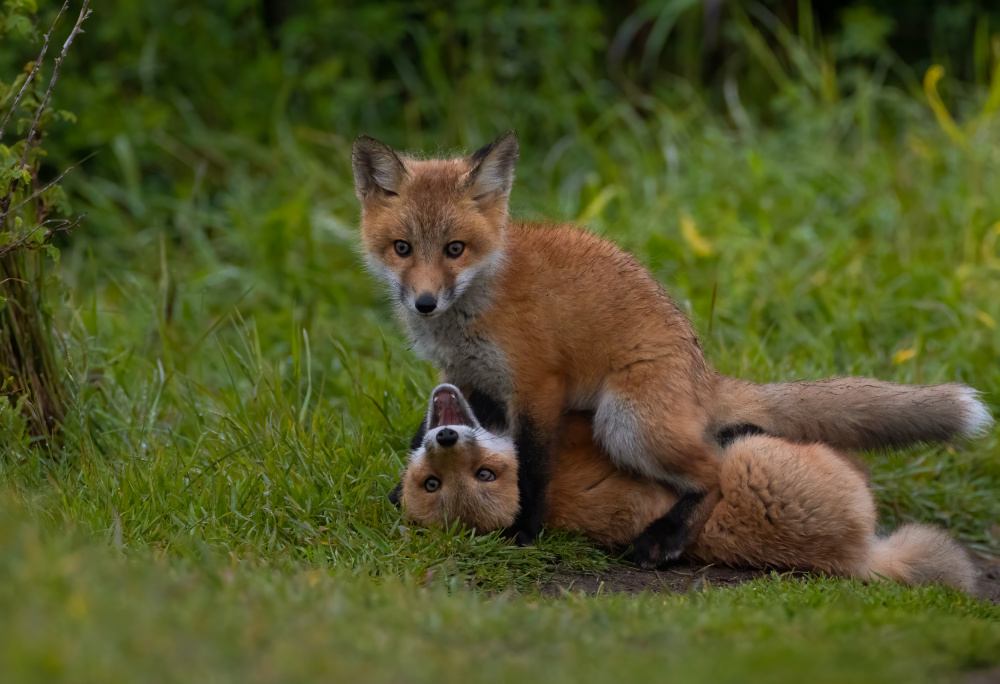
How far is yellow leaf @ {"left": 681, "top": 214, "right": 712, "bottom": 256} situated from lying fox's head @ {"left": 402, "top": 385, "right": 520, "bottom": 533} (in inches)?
144

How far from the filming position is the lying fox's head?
14.4 feet

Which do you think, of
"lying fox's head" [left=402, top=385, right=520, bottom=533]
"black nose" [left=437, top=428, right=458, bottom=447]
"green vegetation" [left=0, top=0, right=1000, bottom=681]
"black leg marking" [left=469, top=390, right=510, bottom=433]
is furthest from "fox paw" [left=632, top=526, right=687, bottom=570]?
"black nose" [left=437, top=428, right=458, bottom=447]

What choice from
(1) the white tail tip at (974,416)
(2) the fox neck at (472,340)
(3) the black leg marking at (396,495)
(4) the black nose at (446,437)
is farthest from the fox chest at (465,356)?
(1) the white tail tip at (974,416)

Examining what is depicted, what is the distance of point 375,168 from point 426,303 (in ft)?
2.90

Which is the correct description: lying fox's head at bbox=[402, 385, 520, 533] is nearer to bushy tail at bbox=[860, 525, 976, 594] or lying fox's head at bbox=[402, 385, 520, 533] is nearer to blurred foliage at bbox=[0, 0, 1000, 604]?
blurred foliage at bbox=[0, 0, 1000, 604]

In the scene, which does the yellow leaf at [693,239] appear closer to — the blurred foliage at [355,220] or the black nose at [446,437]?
the blurred foliage at [355,220]

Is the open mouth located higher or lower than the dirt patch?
higher

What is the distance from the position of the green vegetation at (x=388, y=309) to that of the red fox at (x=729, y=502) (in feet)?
0.57

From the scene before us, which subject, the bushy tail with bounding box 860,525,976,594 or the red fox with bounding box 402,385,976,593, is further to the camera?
the bushy tail with bounding box 860,525,976,594

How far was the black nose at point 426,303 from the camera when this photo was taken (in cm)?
453

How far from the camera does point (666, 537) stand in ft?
15.5

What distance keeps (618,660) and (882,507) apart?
358cm

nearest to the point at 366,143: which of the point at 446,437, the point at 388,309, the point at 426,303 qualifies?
the point at 426,303

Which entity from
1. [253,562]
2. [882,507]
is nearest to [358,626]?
[253,562]
